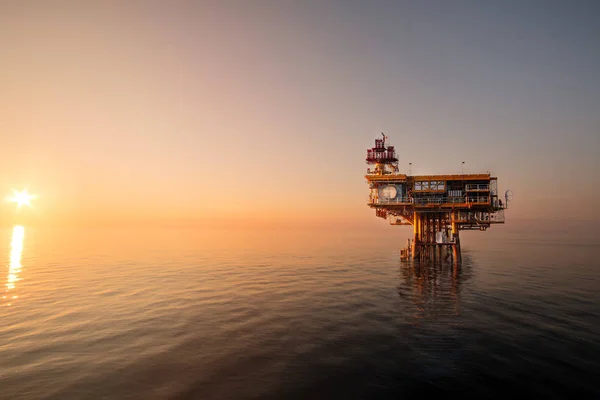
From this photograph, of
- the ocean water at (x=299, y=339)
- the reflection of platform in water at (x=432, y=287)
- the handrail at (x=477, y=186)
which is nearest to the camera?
the ocean water at (x=299, y=339)

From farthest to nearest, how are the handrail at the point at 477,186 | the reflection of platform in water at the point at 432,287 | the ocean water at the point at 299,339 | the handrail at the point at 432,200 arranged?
the handrail at the point at 432,200
the handrail at the point at 477,186
the reflection of platform in water at the point at 432,287
the ocean water at the point at 299,339

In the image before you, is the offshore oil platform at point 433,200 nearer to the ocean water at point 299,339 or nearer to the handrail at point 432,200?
the handrail at point 432,200

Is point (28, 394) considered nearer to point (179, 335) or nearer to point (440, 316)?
point (179, 335)

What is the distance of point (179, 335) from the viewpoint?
795 inches

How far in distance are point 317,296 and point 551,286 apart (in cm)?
2786

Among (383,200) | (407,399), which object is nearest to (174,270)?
(383,200)

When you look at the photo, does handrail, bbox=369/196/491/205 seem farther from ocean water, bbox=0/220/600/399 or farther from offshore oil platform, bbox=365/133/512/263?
ocean water, bbox=0/220/600/399

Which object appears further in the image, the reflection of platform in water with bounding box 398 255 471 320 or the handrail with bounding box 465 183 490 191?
the handrail with bounding box 465 183 490 191

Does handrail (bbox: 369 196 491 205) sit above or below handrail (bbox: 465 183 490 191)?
below

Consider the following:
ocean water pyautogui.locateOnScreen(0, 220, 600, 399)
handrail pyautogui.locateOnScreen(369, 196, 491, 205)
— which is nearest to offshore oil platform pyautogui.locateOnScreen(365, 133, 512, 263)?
handrail pyautogui.locateOnScreen(369, 196, 491, 205)

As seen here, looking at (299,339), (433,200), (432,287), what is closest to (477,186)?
(433,200)

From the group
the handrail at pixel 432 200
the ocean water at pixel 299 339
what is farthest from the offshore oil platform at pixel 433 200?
the ocean water at pixel 299 339

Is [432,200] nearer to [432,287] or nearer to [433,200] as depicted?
[433,200]

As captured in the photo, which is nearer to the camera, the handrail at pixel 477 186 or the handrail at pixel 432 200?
the handrail at pixel 477 186
